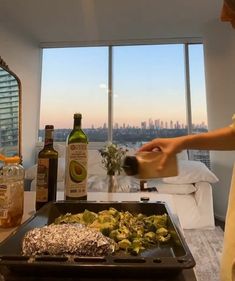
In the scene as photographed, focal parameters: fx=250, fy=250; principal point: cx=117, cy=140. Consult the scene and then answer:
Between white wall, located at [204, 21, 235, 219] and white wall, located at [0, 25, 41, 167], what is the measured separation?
244 cm

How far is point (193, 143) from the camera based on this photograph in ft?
1.75

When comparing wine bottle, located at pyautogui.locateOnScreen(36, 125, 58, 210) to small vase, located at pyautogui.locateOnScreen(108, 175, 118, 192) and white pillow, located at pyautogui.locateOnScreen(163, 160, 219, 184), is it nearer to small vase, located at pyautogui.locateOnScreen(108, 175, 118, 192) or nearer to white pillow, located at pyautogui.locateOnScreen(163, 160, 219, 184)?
small vase, located at pyautogui.locateOnScreen(108, 175, 118, 192)

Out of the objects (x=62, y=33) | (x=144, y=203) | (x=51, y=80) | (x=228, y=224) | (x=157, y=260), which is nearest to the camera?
(x=157, y=260)

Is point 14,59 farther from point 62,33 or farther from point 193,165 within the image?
point 193,165

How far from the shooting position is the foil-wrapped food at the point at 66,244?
431mm

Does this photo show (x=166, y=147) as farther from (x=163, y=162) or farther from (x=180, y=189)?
(x=180, y=189)

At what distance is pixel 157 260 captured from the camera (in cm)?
39

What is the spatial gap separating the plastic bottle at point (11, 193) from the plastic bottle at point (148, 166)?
392 millimetres

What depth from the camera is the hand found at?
47 cm

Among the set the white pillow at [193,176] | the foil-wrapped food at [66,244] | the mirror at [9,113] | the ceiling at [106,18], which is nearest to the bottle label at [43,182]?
the foil-wrapped food at [66,244]

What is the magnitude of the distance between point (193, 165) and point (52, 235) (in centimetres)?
249

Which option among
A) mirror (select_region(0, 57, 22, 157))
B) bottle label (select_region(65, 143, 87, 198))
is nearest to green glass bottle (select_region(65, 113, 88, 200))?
bottle label (select_region(65, 143, 87, 198))

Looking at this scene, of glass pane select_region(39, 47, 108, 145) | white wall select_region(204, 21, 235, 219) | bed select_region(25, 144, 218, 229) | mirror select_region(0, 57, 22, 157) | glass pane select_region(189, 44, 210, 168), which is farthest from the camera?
glass pane select_region(39, 47, 108, 145)

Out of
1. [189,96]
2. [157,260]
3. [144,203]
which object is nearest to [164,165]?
[157,260]
